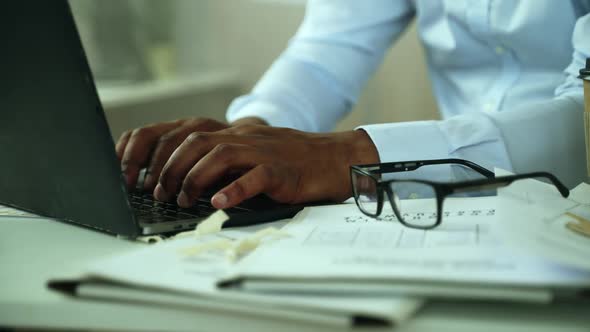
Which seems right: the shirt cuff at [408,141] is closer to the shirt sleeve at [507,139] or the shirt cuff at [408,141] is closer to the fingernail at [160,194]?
the shirt sleeve at [507,139]

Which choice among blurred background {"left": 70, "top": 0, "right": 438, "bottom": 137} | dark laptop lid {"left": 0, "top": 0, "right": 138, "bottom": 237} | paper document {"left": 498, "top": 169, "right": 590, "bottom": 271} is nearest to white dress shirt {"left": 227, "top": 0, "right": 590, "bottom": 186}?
paper document {"left": 498, "top": 169, "right": 590, "bottom": 271}

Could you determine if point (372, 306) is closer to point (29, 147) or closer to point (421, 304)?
point (421, 304)

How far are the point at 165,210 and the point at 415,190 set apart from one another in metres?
0.25

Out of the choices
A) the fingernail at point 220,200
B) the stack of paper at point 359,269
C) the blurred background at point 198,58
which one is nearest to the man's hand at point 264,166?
the fingernail at point 220,200

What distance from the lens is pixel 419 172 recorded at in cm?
67

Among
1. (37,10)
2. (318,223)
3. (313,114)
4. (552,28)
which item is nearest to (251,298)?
(318,223)

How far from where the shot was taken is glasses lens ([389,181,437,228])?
0.55 metres

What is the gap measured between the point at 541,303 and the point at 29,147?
1.51 ft

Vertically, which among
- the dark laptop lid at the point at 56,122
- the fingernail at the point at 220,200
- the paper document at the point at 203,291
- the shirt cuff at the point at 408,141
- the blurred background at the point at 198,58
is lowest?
the blurred background at the point at 198,58

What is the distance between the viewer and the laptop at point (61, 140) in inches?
20.4

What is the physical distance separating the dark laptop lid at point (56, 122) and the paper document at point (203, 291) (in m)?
Answer: 0.08

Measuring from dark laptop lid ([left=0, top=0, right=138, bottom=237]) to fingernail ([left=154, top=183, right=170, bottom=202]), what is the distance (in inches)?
3.5

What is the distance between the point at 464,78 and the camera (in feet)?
4.08

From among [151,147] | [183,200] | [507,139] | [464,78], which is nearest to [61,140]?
[183,200]
